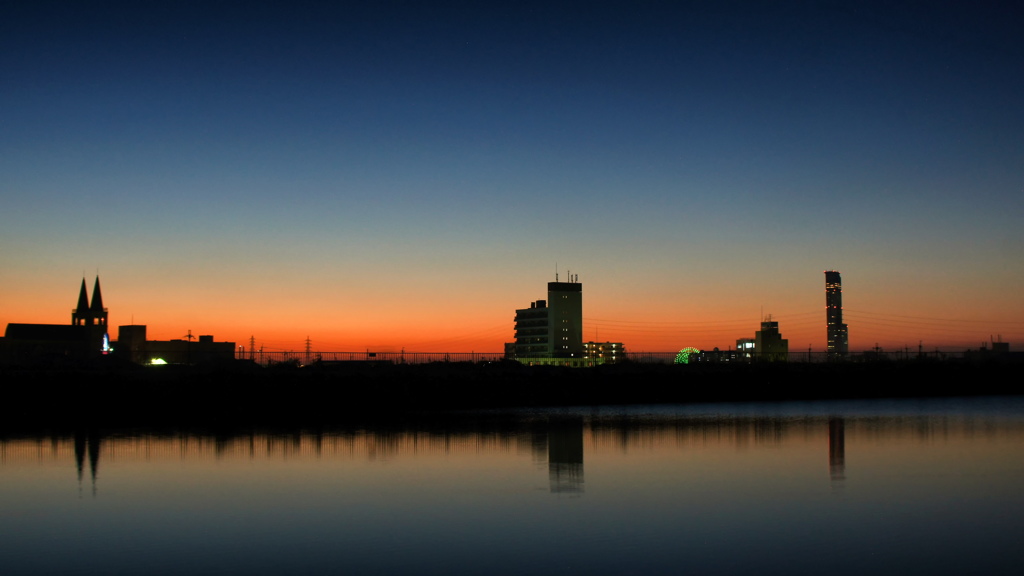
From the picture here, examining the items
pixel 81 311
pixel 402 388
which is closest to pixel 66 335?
pixel 81 311

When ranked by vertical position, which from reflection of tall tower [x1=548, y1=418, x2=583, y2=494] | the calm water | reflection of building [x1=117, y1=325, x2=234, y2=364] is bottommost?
the calm water

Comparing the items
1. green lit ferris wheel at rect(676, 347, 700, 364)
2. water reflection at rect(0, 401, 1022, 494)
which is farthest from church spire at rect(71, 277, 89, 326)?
water reflection at rect(0, 401, 1022, 494)

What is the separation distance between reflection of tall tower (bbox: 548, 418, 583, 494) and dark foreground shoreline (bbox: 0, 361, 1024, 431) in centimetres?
1245

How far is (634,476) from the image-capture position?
78.9ft

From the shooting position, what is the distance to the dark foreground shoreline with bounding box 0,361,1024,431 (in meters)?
48.1

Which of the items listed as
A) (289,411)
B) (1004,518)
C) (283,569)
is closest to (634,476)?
(1004,518)

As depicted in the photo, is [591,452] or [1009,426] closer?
[591,452]

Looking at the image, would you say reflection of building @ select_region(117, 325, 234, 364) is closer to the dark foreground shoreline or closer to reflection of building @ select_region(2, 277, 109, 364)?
reflection of building @ select_region(2, 277, 109, 364)

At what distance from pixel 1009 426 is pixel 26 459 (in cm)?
3875

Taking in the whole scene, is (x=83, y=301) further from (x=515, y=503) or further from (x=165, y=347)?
(x=515, y=503)

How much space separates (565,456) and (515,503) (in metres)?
8.53

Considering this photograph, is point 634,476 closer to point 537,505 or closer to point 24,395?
point 537,505

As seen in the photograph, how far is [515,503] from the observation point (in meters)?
20.1

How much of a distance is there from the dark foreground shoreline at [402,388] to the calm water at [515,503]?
535 inches
